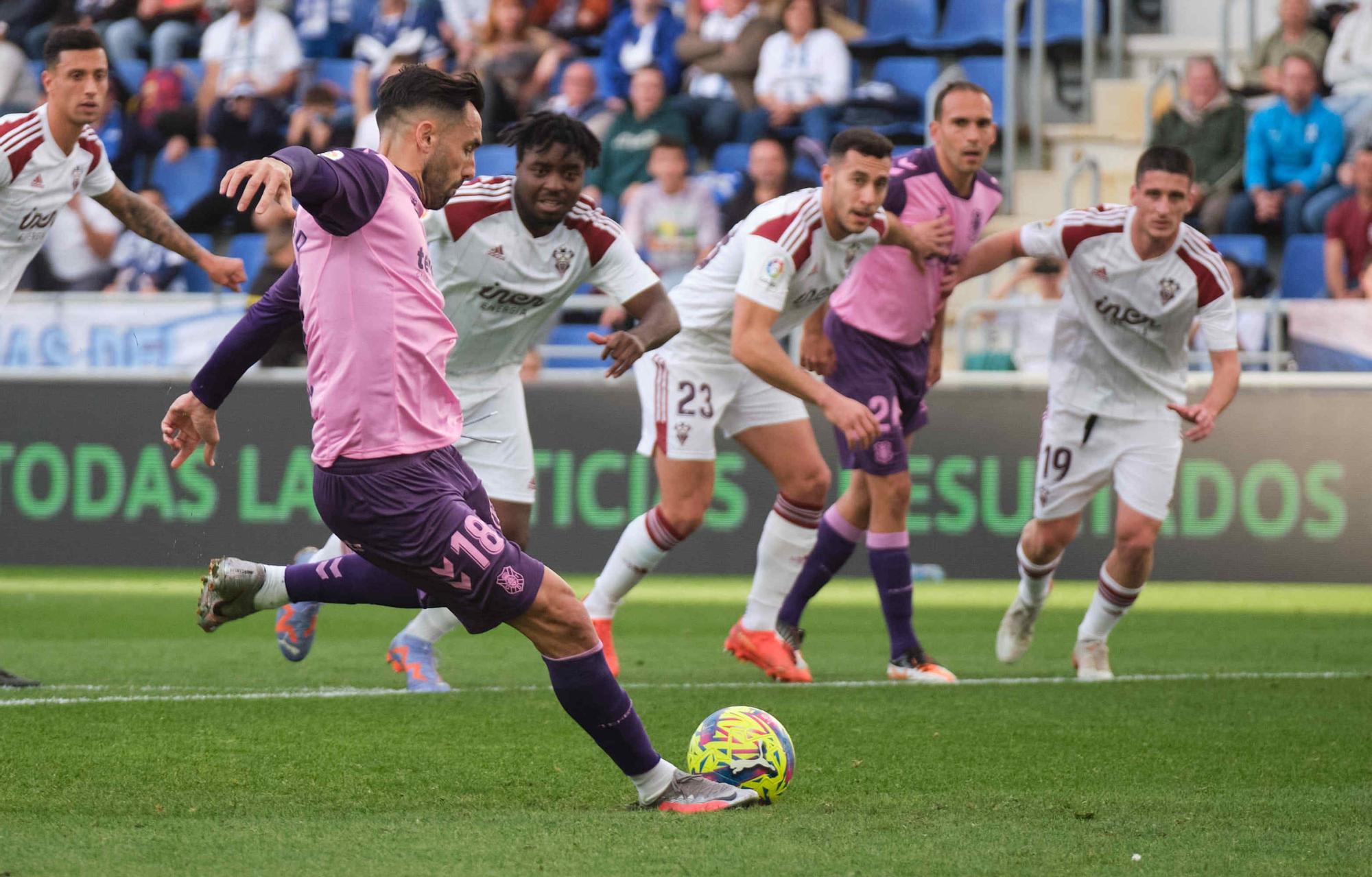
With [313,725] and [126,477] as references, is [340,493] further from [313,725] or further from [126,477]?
[126,477]

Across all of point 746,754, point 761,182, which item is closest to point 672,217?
point 761,182

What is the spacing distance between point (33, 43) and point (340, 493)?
15.8m

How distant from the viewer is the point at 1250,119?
15.1 metres

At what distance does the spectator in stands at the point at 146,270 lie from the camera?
50.8ft

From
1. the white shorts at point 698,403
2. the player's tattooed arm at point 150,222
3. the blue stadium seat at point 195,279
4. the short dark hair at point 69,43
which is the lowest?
the blue stadium seat at point 195,279

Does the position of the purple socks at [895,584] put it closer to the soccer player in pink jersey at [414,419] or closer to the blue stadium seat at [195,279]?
the soccer player in pink jersey at [414,419]

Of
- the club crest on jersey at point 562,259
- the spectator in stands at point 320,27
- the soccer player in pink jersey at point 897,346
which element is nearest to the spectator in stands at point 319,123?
the spectator in stands at point 320,27

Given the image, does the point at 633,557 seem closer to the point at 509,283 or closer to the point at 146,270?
the point at 509,283

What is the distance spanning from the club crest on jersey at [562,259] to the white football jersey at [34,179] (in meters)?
1.85

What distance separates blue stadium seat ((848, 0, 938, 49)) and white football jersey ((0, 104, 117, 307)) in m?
10.9

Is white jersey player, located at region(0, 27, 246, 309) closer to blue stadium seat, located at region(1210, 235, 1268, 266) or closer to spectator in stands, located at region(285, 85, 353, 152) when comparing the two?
spectator in stands, located at region(285, 85, 353, 152)

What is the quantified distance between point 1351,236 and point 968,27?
5.01 meters

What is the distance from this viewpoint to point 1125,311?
8.20 meters

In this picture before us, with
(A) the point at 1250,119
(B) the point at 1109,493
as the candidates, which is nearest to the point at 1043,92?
(A) the point at 1250,119
